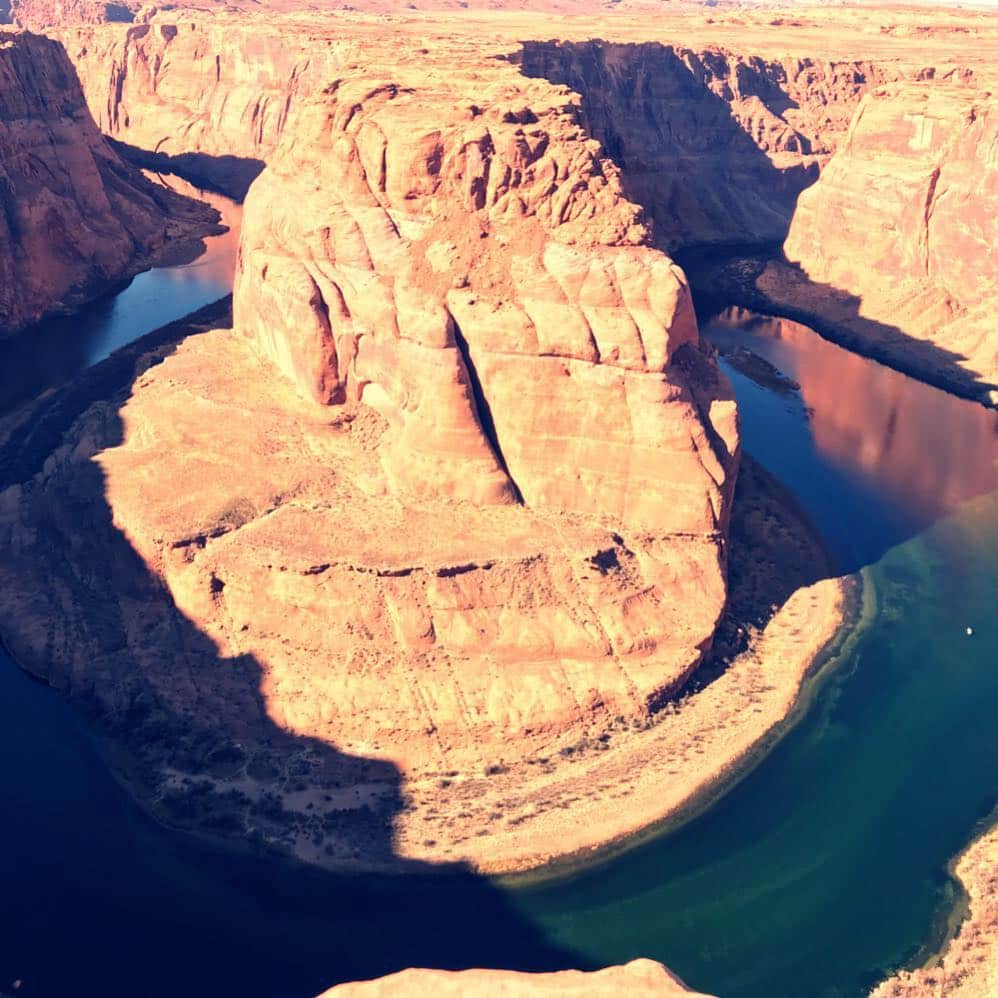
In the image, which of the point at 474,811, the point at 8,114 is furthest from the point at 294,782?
the point at 8,114

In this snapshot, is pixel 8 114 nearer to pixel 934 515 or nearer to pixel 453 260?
pixel 453 260

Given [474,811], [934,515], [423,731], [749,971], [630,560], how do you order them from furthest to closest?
[934,515] < [630,560] < [423,731] < [474,811] < [749,971]

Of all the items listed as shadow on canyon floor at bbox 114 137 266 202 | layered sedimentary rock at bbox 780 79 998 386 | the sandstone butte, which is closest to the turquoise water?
the sandstone butte

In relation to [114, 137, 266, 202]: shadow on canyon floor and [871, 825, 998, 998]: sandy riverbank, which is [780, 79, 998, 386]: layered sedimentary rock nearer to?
[871, 825, 998, 998]: sandy riverbank

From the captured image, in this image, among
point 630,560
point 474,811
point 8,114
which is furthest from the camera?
point 8,114

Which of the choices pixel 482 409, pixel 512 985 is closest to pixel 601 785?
pixel 512 985

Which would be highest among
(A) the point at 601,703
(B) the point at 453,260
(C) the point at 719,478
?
(B) the point at 453,260

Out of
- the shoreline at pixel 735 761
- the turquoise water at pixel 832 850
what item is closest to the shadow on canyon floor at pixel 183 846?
the shoreline at pixel 735 761
